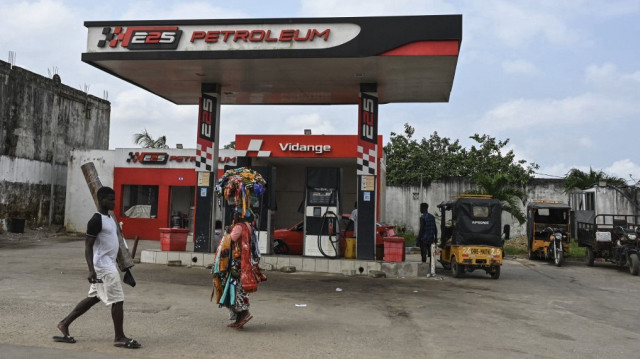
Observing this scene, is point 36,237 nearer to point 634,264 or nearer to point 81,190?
point 81,190

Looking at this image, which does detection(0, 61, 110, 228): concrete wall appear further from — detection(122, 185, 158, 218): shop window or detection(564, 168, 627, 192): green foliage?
detection(564, 168, 627, 192): green foliage

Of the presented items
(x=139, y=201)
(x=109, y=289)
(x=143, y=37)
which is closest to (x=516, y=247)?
(x=143, y=37)

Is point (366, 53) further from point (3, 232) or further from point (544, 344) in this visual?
point (3, 232)

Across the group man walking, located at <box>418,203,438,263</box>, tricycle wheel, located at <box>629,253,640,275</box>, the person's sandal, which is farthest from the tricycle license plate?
the person's sandal

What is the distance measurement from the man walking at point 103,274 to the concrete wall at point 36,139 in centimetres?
2171

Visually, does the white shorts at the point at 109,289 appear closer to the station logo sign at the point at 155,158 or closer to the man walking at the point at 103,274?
the man walking at the point at 103,274

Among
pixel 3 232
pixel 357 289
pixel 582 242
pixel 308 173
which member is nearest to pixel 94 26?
pixel 308 173

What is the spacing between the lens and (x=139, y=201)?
88.1 feet

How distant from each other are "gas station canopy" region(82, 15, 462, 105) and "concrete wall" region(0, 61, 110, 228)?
14.0 metres

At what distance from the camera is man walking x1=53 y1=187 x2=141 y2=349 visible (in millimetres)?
5695

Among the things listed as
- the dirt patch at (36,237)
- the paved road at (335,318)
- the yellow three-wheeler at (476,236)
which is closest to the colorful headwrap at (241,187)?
the paved road at (335,318)

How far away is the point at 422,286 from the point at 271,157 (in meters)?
13.8

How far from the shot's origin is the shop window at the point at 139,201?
26438 mm

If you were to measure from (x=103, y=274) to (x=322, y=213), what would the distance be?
28.8 feet
